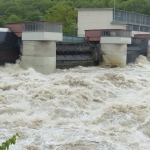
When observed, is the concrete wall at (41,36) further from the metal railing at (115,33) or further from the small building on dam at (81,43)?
the metal railing at (115,33)

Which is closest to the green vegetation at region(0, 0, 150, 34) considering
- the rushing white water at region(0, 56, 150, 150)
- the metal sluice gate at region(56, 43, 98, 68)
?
the metal sluice gate at region(56, 43, 98, 68)

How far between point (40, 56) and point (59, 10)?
799 inches

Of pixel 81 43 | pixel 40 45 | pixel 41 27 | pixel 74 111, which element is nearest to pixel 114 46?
pixel 81 43

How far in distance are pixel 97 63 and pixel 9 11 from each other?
35.4 m

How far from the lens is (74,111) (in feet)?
37.1

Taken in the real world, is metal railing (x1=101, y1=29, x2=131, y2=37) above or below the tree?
below

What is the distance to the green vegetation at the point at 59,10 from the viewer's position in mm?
36312

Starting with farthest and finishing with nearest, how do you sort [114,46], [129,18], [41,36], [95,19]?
[129,18] → [95,19] → [114,46] → [41,36]

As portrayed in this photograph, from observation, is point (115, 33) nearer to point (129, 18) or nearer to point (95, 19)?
point (95, 19)

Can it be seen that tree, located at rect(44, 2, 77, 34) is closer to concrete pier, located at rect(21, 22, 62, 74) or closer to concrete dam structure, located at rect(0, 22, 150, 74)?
concrete dam structure, located at rect(0, 22, 150, 74)

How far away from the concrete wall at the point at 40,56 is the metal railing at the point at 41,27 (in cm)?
62

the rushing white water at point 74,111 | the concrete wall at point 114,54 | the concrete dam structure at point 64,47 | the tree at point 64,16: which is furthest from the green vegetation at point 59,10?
the rushing white water at point 74,111

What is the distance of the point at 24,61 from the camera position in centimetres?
1727

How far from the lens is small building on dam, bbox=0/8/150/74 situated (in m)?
16.8
